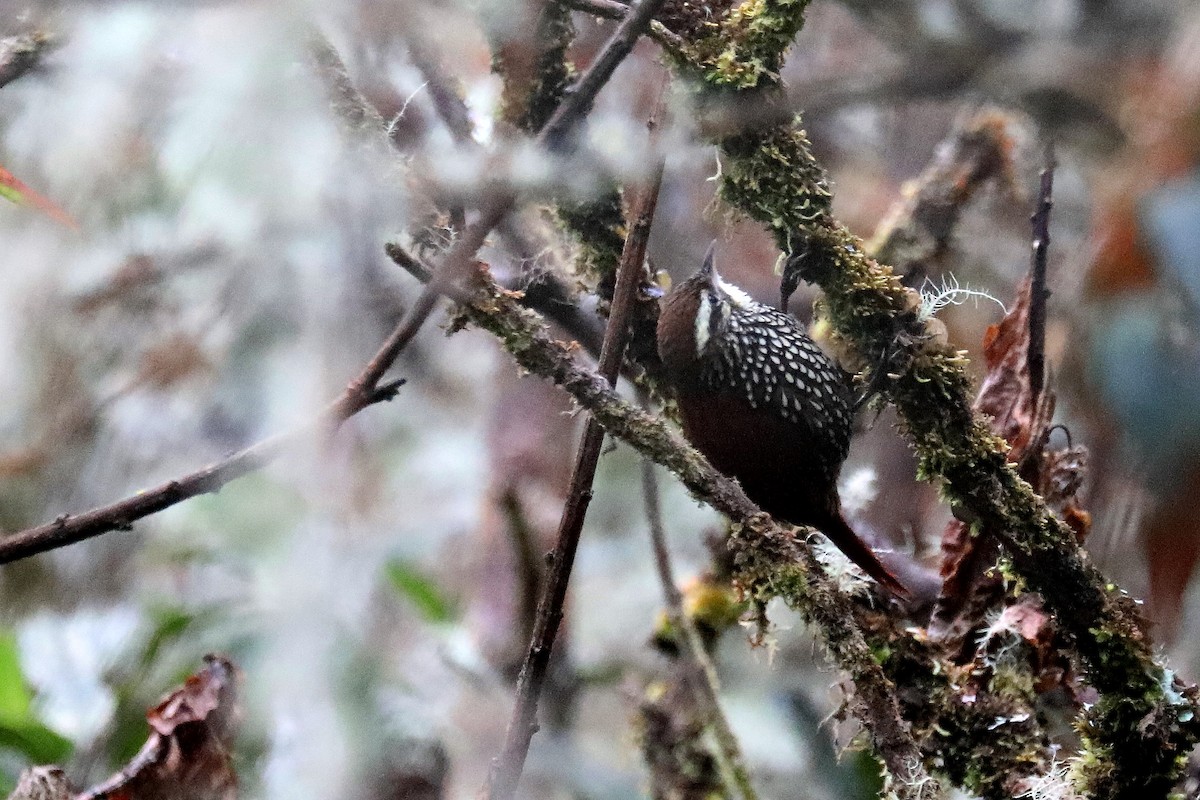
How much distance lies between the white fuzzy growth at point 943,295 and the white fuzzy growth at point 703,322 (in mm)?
306

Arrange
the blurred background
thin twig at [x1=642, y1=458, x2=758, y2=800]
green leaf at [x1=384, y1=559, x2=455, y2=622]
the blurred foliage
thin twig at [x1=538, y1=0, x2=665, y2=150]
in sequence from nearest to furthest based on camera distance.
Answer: the blurred background, thin twig at [x1=538, y1=0, x2=665, y2=150], the blurred foliage, thin twig at [x1=642, y1=458, x2=758, y2=800], green leaf at [x1=384, y1=559, x2=455, y2=622]

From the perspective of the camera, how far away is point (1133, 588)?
3.86 ft

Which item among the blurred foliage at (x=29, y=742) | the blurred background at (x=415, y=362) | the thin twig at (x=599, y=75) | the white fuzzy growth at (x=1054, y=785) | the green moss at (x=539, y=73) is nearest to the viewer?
the blurred background at (x=415, y=362)

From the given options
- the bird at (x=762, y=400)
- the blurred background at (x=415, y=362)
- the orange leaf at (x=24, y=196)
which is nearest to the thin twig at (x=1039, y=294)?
the blurred background at (x=415, y=362)

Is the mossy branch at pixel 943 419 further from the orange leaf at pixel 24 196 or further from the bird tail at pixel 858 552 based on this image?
the orange leaf at pixel 24 196

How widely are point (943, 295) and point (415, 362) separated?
1.46 m

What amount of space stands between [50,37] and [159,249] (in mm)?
899

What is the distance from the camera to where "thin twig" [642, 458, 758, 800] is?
1.97 metres

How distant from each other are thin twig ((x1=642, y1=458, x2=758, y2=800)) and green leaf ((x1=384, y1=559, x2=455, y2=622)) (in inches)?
21.4

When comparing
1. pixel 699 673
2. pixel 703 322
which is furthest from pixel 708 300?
pixel 699 673

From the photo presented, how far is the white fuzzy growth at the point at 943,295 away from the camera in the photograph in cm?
139

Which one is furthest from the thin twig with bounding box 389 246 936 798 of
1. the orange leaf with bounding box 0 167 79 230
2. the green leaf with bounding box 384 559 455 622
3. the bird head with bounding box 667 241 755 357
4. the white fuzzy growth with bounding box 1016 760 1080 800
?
the green leaf with bounding box 384 559 455 622

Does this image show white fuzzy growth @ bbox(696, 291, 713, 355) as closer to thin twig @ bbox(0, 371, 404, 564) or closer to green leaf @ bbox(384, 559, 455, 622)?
thin twig @ bbox(0, 371, 404, 564)

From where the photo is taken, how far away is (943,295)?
4.63 feet
